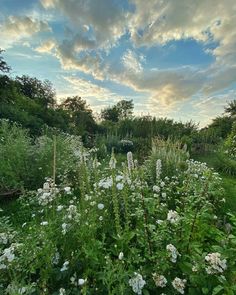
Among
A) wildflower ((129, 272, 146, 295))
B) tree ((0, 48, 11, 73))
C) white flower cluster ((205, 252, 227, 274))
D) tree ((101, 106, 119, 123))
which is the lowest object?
tree ((101, 106, 119, 123))

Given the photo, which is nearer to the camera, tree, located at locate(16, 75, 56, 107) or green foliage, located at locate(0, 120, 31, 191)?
green foliage, located at locate(0, 120, 31, 191)

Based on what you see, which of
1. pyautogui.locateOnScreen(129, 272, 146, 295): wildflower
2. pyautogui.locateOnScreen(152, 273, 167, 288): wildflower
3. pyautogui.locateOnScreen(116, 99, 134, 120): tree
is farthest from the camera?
pyautogui.locateOnScreen(116, 99, 134, 120): tree

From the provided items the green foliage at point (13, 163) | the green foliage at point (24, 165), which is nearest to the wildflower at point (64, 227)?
the green foliage at point (24, 165)

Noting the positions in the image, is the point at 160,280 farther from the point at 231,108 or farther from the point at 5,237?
the point at 231,108

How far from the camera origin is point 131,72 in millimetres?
8992

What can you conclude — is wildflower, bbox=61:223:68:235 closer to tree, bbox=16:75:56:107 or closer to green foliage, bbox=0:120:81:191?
green foliage, bbox=0:120:81:191

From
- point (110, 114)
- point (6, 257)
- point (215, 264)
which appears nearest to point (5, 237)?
point (6, 257)

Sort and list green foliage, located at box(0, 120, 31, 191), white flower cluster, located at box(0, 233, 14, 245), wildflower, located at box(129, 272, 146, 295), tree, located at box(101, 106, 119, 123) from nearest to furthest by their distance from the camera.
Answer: wildflower, located at box(129, 272, 146, 295) → white flower cluster, located at box(0, 233, 14, 245) → green foliage, located at box(0, 120, 31, 191) → tree, located at box(101, 106, 119, 123)

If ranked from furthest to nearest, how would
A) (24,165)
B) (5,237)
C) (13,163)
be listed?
(24,165)
(13,163)
(5,237)

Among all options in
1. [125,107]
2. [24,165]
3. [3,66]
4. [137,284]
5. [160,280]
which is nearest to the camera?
[137,284]

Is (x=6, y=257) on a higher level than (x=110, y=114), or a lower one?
higher

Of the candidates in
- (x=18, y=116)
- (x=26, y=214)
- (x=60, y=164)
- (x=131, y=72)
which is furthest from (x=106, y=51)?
(x=18, y=116)

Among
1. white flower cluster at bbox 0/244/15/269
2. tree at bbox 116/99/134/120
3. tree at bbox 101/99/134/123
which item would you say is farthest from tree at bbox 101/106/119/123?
white flower cluster at bbox 0/244/15/269

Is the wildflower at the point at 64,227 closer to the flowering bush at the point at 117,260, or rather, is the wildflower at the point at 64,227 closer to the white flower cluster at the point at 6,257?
the flowering bush at the point at 117,260
